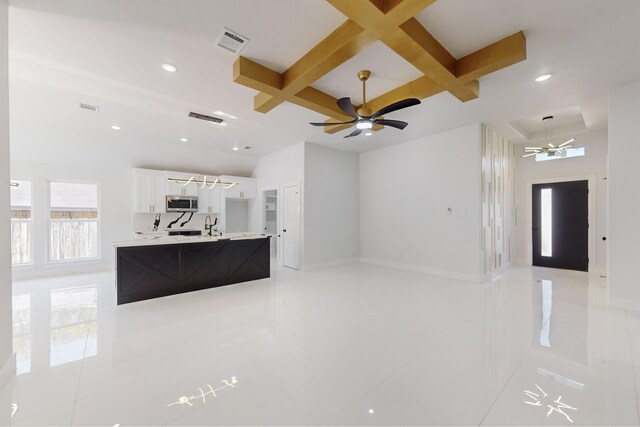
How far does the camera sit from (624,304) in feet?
11.6

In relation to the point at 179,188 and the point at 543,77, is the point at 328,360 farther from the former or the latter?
the point at 179,188

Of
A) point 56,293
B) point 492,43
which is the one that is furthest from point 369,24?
point 56,293

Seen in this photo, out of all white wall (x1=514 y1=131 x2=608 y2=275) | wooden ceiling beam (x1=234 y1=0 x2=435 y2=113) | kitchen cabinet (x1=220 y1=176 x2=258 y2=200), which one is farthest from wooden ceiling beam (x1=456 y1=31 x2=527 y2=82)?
kitchen cabinet (x1=220 y1=176 x2=258 y2=200)

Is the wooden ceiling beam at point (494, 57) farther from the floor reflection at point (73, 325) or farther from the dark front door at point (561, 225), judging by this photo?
the dark front door at point (561, 225)

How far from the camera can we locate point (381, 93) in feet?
12.4

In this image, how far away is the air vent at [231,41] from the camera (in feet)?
8.25

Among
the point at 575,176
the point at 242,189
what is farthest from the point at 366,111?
the point at 575,176

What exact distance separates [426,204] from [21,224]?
354 inches

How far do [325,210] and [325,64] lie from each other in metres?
4.09

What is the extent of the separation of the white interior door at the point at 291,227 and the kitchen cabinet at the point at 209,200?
7.21ft

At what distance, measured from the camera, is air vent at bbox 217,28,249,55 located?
2514mm

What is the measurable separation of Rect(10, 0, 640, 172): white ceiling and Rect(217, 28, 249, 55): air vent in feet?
0.24

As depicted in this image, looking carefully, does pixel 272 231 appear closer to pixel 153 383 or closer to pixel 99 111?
pixel 99 111

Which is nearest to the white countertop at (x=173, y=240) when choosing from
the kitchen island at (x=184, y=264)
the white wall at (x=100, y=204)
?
the kitchen island at (x=184, y=264)
